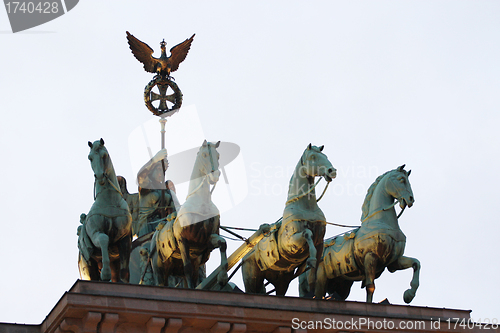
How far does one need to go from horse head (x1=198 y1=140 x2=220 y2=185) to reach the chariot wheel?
17.7ft

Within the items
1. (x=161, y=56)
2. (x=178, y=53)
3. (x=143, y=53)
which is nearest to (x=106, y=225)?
(x=143, y=53)

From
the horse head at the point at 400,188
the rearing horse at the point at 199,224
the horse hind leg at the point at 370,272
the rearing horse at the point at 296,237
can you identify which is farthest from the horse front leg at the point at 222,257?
the horse head at the point at 400,188

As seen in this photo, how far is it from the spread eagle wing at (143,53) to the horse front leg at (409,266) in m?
7.06

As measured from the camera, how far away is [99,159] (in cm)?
1766

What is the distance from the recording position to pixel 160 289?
1677cm

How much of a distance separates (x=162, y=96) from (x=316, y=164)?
20.6 ft

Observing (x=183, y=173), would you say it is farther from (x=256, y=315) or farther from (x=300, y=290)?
(x=256, y=315)

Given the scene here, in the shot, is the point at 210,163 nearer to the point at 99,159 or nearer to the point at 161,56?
the point at 99,159

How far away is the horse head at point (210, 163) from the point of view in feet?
59.8

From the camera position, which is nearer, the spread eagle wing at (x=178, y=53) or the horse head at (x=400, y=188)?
the horse head at (x=400, y=188)

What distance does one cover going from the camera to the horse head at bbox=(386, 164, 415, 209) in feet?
61.6

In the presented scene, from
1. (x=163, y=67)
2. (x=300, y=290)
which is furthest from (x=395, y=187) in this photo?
(x=163, y=67)

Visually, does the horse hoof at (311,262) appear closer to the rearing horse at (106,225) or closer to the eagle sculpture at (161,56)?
the rearing horse at (106,225)

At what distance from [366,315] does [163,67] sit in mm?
8007
